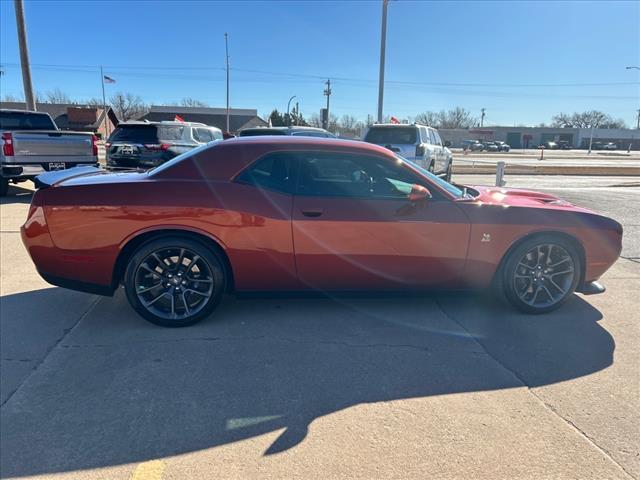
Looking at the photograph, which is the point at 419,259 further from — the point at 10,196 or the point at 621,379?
the point at 10,196

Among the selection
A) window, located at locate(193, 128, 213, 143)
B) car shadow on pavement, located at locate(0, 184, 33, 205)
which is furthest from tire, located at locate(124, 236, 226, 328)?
window, located at locate(193, 128, 213, 143)

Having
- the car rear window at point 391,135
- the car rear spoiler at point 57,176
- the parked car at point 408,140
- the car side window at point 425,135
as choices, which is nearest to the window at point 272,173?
the car rear spoiler at point 57,176

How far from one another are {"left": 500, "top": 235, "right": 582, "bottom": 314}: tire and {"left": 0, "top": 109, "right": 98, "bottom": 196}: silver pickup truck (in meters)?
9.62

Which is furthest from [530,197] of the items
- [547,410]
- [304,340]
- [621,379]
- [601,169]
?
[601,169]

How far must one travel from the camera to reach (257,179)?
3.87 m

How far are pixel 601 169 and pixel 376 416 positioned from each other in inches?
1130

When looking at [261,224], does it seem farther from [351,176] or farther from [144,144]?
[144,144]

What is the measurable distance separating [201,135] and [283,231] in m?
10.1

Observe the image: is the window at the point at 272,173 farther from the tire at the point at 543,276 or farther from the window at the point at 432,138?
the window at the point at 432,138

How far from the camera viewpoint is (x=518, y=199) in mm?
4355

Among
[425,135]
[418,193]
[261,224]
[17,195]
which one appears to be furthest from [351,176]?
[17,195]

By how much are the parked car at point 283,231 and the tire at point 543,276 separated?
0.5 inches

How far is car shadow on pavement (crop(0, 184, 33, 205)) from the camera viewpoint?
32.5 feet

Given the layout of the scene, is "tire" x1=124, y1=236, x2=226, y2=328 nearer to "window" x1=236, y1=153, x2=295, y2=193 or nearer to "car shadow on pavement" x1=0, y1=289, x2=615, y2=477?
"car shadow on pavement" x1=0, y1=289, x2=615, y2=477
